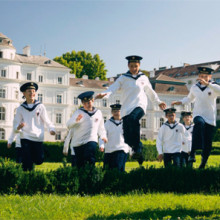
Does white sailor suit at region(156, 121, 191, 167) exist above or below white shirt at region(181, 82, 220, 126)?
below

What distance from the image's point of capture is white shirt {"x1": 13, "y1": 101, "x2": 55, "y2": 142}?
Answer: 8984 millimetres

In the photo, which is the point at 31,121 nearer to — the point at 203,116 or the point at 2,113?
the point at 203,116

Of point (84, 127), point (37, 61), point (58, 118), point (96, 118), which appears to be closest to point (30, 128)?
point (84, 127)

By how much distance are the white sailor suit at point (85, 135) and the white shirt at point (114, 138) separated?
1.27 meters

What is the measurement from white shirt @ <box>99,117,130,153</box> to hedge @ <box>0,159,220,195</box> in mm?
1573

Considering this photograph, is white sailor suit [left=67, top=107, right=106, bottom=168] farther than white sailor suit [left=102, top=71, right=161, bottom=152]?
Yes

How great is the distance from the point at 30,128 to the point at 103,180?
2.05 m

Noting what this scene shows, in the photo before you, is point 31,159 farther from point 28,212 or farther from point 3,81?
point 3,81

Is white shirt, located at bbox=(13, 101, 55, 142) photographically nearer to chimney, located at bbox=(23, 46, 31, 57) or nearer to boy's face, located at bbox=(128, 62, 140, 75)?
boy's face, located at bbox=(128, 62, 140, 75)

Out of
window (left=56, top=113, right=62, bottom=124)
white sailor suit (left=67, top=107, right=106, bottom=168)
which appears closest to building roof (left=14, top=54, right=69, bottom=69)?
window (left=56, top=113, right=62, bottom=124)

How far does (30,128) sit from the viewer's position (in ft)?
29.6

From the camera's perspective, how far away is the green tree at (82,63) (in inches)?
2729

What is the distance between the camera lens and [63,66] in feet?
218

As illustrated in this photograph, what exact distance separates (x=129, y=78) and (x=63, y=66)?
59.1 m
